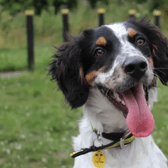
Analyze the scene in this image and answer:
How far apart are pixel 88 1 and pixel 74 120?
11.1 metres

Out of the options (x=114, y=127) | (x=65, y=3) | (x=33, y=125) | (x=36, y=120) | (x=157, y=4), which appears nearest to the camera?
(x=114, y=127)

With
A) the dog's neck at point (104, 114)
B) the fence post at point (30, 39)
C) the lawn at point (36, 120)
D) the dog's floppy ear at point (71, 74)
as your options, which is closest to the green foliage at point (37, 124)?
the lawn at point (36, 120)

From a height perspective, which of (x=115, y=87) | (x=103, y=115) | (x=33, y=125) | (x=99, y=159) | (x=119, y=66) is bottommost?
(x=33, y=125)

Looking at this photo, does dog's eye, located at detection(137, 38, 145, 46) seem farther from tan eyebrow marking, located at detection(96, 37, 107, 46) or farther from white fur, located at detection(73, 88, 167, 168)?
white fur, located at detection(73, 88, 167, 168)

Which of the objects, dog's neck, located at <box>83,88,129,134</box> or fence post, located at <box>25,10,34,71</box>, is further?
fence post, located at <box>25,10,34,71</box>

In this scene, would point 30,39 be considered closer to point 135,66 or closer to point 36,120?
point 36,120

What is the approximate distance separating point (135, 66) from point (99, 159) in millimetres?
882

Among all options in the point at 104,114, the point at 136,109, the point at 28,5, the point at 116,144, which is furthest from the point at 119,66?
the point at 28,5

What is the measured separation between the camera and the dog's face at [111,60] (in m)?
2.52

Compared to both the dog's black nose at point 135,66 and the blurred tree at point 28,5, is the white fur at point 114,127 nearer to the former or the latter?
the dog's black nose at point 135,66

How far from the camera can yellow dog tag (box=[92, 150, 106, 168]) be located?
262 centimetres

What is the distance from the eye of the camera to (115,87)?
8.52 ft

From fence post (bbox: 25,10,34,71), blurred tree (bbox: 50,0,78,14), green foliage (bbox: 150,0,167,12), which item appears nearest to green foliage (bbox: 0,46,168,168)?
fence post (bbox: 25,10,34,71)

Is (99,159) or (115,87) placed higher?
(115,87)
